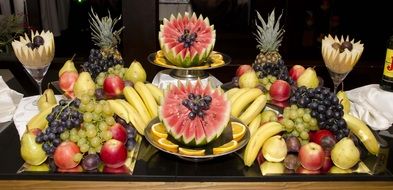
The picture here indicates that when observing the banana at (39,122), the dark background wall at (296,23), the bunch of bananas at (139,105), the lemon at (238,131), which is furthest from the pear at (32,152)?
the dark background wall at (296,23)

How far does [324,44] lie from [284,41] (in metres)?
1.99

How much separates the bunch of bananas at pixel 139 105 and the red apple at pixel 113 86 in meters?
0.09

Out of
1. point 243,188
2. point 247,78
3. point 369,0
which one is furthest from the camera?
point 369,0

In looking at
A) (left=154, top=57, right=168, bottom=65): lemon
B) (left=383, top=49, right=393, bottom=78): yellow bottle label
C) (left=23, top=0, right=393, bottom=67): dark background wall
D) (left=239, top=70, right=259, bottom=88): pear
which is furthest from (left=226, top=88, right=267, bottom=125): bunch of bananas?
(left=23, top=0, right=393, bottom=67): dark background wall

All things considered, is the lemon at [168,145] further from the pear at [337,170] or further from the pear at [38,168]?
the pear at [337,170]

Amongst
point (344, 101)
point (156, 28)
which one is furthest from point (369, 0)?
point (344, 101)

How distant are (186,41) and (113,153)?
0.69 metres

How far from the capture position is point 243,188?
1.13 meters

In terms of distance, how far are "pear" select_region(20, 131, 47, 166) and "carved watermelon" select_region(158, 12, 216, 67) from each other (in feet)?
2.23

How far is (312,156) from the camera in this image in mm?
1118

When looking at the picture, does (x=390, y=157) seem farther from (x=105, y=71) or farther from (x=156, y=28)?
(x=156, y=28)

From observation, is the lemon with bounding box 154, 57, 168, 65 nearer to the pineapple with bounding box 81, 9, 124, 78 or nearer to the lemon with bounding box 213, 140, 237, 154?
the pineapple with bounding box 81, 9, 124, 78

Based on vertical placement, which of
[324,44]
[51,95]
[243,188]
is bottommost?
[243,188]

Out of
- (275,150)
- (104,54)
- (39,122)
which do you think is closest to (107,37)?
(104,54)
